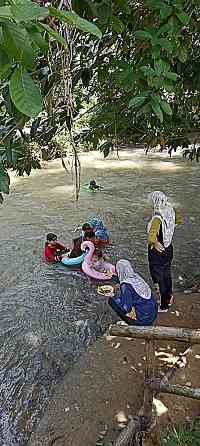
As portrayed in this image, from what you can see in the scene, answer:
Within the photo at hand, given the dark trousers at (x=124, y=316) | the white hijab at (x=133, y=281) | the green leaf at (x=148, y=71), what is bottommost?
the dark trousers at (x=124, y=316)

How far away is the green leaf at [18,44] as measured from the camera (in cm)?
72

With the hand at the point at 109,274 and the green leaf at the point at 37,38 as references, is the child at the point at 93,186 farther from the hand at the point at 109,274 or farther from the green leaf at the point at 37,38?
the green leaf at the point at 37,38

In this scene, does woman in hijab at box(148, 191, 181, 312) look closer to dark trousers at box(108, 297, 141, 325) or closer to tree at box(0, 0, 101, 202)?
dark trousers at box(108, 297, 141, 325)

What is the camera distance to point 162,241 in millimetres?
4723

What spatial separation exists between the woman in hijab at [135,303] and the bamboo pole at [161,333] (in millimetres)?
1116

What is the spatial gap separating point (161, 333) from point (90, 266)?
292cm

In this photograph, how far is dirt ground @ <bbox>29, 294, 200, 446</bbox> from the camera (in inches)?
132

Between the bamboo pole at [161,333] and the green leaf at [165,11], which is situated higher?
the green leaf at [165,11]

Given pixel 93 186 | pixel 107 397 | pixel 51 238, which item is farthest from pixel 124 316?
pixel 93 186

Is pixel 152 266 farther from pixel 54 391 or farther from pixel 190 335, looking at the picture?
pixel 190 335

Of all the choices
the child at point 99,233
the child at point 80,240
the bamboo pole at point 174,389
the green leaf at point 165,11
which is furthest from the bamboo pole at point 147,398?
the child at point 99,233

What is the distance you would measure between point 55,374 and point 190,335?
1.81m

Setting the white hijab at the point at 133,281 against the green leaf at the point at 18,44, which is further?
the white hijab at the point at 133,281


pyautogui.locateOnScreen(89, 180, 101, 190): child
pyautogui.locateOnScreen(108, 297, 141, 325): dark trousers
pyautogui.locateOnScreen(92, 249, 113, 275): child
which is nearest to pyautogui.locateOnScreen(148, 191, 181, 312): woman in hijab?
pyautogui.locateOnScreen(108, 297, 141, 325): dark trousers
